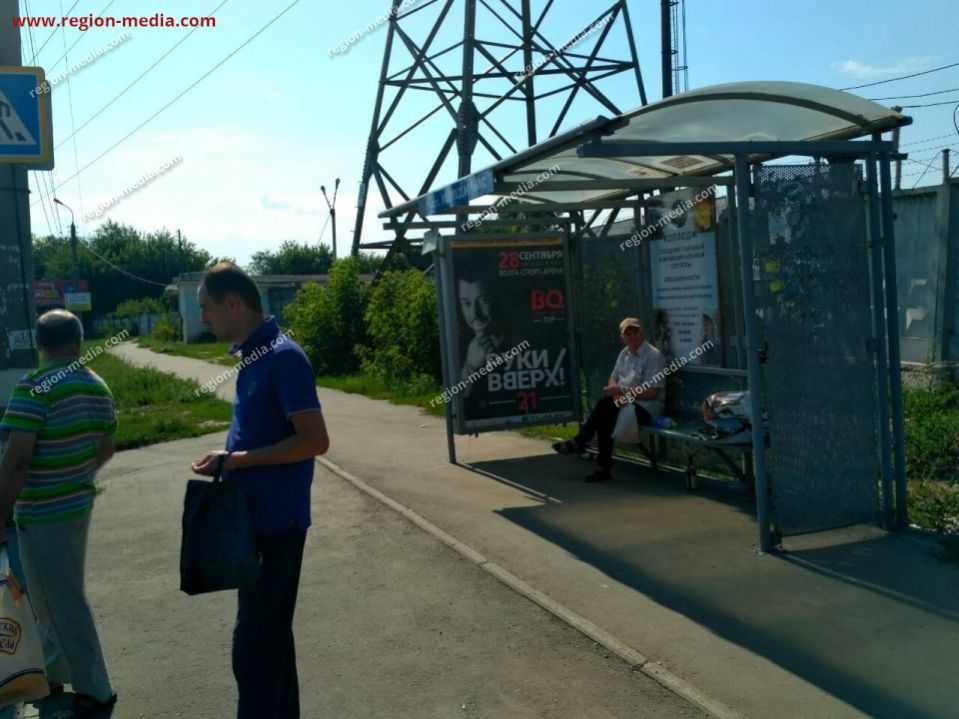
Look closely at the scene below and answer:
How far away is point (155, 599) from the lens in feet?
20.0

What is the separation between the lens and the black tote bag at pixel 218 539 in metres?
3.30

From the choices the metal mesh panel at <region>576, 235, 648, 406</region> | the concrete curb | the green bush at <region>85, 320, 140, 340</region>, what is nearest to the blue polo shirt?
the concrete curb

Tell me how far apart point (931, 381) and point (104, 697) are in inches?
368

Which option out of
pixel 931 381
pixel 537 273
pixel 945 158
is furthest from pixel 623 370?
pixel 945 158

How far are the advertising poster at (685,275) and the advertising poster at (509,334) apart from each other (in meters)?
1.13

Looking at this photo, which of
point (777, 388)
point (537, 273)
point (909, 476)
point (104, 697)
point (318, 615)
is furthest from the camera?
point (537, 273)

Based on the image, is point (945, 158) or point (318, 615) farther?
point (945, 158)

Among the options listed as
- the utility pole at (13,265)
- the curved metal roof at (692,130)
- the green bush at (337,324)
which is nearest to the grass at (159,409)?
the green bush at (337,324)

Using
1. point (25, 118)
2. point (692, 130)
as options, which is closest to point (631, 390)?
point (692, 130)

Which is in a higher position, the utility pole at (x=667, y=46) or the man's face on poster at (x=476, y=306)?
the utility pole at (x=667, y=46)

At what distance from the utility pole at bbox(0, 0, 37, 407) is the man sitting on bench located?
4.91 m

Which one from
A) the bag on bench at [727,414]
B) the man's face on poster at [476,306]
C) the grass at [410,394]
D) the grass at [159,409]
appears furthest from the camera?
the grass at [159,409]

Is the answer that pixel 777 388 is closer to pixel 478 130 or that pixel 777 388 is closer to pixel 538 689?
pixel 538 689

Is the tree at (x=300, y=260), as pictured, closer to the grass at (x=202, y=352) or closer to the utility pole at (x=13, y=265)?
the grass at (x=202, y=352)
